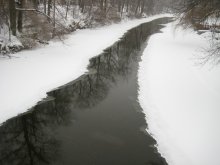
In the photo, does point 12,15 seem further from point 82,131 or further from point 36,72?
point 82,131

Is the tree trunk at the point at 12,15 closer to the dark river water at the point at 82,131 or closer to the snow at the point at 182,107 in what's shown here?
the dark river water at the point at 82,131

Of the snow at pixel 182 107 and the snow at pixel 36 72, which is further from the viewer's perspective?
the snow at pixel 36 72

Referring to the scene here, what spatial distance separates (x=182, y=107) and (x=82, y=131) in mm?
4422

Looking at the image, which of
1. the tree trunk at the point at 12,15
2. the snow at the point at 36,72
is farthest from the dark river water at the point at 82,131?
the tree trunk at the point at 12,15

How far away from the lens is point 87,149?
675cm

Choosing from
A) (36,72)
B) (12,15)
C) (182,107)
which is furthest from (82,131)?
(12,15)

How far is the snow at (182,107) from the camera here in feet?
23.1

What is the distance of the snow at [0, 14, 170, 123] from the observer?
8.70m

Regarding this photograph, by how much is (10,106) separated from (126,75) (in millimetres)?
7150

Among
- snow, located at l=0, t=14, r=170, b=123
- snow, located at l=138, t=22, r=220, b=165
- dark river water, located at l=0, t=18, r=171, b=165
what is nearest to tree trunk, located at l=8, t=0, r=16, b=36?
snow, located at l=0, t=14, r=170, b=123

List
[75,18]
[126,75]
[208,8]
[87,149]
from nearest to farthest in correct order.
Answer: [87,149]
[208,8]
[126,75]
[75,18]

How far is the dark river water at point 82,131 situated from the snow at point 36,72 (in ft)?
1.52

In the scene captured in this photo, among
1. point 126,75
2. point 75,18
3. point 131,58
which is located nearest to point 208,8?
point 126,75

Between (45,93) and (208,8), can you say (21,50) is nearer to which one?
(45,93)
